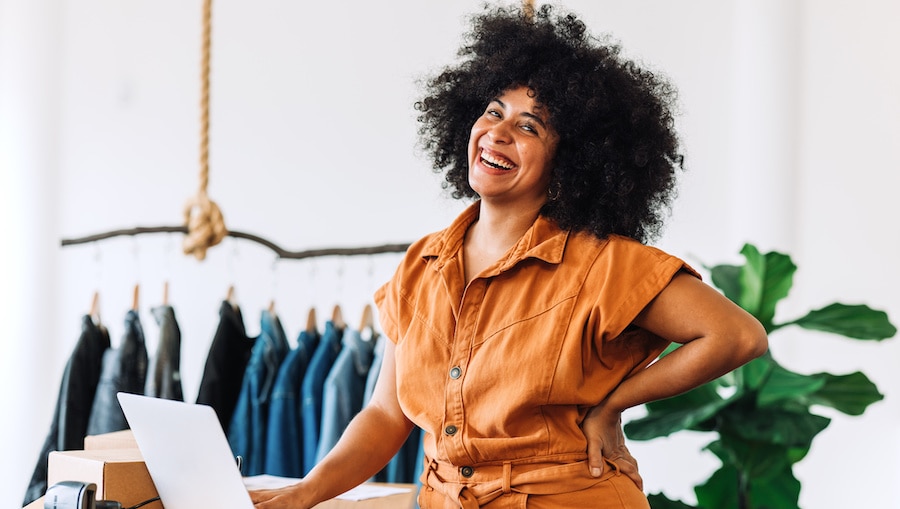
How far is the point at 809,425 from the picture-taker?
256 cm

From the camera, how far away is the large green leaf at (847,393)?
2586mm

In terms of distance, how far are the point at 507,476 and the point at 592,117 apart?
24.7 inches

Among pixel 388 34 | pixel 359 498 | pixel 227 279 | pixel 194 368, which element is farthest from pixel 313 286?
pixel 359 498

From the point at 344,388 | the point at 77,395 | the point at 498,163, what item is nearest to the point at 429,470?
the point at 498,163

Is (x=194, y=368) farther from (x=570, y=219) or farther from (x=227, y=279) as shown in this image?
(x=570, y=219)

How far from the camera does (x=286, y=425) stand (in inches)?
109

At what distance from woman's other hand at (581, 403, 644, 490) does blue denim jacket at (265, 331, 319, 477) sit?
1.31m

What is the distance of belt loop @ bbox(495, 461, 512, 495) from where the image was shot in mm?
1566

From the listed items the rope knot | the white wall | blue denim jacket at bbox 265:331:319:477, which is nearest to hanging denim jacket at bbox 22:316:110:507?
the white wall

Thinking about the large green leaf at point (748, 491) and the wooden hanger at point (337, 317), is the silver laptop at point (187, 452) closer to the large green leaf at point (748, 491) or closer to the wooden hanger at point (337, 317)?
the wooden hanger at point (337, 317)

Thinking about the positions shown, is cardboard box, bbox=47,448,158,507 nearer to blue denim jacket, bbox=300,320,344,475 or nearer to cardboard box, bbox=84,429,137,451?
cardboard box, bbox=84,429,137,451

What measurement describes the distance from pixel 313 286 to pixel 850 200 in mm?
1916

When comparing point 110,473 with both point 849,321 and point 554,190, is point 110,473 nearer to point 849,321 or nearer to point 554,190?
point 554,190

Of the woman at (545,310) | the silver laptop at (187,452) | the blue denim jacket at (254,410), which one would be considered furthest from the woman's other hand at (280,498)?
the blue denim jacket at (254,410)
